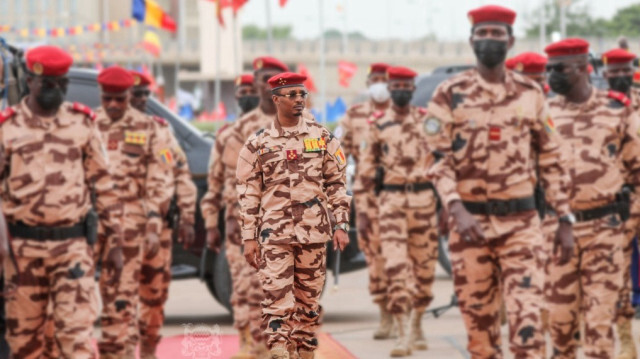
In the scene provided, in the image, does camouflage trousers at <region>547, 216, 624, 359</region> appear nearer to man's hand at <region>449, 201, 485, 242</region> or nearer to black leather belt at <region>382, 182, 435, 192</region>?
man's hand at <region>449, 201, 485, 242</region>

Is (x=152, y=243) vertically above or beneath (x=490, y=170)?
beneath

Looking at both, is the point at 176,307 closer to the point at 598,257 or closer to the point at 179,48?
the point at 598,257

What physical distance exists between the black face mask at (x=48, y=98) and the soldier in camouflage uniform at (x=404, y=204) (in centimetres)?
391

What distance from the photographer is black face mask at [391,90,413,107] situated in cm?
1221

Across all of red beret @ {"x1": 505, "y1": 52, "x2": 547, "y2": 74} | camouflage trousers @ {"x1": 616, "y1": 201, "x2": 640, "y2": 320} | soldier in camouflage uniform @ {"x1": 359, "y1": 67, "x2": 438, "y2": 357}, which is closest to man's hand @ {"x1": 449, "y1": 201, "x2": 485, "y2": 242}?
camouflage trousers @ {"x1": 616, "y1": 201, "x2": 640, "y2": 320}

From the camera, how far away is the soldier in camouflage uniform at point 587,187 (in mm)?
8867

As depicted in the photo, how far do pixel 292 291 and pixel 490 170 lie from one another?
1.30 m

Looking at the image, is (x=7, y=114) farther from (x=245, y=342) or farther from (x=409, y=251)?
(x=409, y=251)

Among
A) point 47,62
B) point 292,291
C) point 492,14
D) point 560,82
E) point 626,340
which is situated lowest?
point 626,340

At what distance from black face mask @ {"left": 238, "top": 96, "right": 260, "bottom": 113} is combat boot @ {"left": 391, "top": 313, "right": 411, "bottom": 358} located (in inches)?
80.9

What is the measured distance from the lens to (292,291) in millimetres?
8312

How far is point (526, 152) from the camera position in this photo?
814 centimetres

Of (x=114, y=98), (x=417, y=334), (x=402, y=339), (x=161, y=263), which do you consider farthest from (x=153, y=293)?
(x=417, y=334)

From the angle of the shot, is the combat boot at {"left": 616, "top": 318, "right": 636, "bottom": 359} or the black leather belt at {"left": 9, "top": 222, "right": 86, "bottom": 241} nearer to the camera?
the black leather belt at {"left": 9, "top": 222, "right": 86, "bottom": 241}
